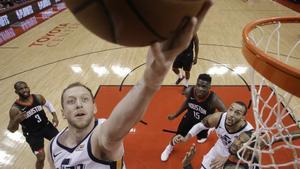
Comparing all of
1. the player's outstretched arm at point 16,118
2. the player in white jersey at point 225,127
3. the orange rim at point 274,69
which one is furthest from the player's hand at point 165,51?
the player's outstretched arm at point 16,118

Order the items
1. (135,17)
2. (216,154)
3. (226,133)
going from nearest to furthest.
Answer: (135,17) → (226,133) → (216,154)

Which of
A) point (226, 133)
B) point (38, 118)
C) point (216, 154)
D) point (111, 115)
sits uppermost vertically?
point (111, 115)

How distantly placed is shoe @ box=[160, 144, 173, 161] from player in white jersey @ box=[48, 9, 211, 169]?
6.50ft

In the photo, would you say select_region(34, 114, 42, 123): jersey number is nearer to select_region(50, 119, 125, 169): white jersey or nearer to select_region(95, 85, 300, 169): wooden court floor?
select_region(95, 85, 300, 169): wooden court floor

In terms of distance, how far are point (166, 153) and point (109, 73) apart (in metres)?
2.95

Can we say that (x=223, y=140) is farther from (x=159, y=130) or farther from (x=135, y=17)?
(x=135, y=17)

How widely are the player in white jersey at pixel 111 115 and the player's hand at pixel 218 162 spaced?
1708 millimetres

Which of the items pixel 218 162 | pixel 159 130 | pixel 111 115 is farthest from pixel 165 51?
pixel 159 130

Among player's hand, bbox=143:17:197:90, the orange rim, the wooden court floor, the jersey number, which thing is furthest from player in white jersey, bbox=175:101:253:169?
player's hand, bbox=143:17:197:90

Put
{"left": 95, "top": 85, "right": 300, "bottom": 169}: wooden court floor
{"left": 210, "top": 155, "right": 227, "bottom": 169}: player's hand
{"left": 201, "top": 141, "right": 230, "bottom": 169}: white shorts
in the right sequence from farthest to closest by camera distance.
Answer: {"left": 95, "top": 85, "right": 300, "bottom": 169}: wooden court floor, {"left": 201, "top": 141, "right": 230, "bottom": 169}: white shorts, {"left": 210, "top": 155, "right": 227, "bottom": 169}: player's hand

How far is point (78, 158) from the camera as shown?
1609mm

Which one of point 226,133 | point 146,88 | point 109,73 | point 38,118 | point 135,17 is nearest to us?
point 135,17

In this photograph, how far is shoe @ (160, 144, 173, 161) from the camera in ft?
11.9

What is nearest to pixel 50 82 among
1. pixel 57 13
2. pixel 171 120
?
pixel 171 120
